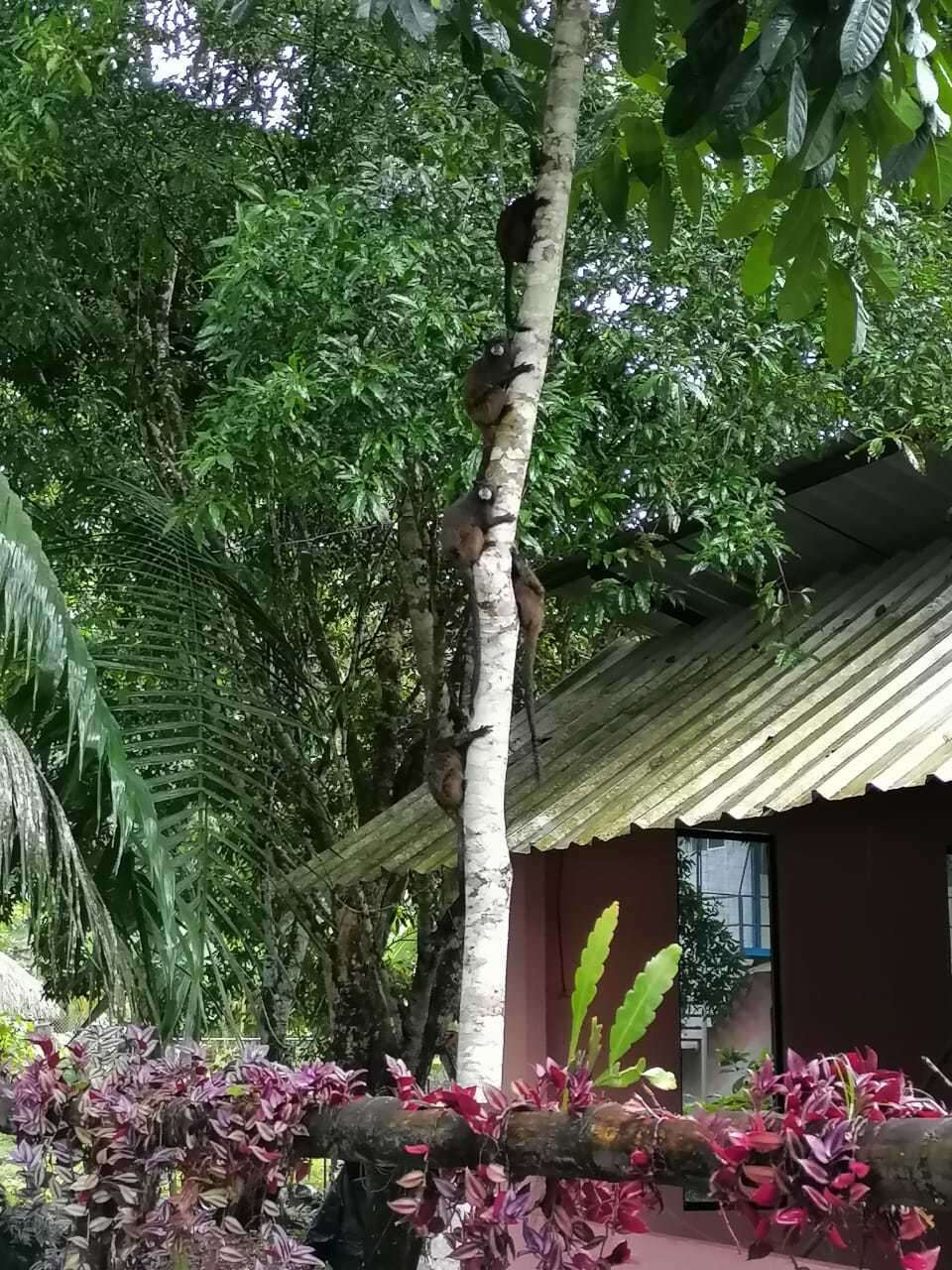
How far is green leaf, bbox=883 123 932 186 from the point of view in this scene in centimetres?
239

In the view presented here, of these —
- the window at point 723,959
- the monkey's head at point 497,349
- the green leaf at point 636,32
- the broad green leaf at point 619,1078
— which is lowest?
the broad green leaf at point 619,1078

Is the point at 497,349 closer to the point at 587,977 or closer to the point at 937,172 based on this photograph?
the point at 937,172

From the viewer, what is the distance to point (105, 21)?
5.02 m

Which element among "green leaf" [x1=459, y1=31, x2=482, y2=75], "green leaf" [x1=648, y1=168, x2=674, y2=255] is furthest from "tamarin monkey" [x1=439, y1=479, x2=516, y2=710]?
"green leaf" [x1=459, y1=31, x2=482, y2=75]

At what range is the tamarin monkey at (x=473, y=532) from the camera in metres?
2.89

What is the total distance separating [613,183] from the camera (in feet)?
11.0

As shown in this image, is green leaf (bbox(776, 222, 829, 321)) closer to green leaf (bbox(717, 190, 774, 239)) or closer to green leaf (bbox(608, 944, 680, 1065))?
green leaf (bbox(717, 190, 774, 239))

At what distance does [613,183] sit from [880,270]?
730 millimetres

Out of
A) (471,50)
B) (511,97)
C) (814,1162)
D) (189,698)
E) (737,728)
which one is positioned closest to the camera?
(814,1162)

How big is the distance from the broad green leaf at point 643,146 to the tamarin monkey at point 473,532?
931 mm

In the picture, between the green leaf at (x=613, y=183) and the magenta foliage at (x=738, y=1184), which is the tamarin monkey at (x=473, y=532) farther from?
the magenta foliage at (x=738, y=1184)

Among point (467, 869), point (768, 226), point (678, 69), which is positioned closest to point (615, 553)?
point (768, 226)

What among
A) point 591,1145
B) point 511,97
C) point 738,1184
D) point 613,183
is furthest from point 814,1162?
point 511,97

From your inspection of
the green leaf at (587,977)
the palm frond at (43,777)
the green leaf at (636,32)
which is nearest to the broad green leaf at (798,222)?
the green leaf at (636,32)
